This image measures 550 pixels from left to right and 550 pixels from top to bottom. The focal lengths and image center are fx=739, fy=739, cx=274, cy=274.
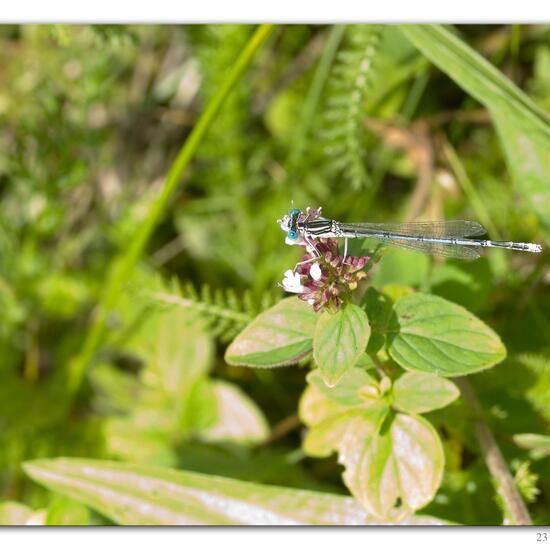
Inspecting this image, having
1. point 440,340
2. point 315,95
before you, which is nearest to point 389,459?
point 440,340

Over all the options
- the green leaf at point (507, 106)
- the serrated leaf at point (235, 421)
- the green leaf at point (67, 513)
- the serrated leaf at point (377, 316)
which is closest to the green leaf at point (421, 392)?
the serrated leaf at point (377, 316)

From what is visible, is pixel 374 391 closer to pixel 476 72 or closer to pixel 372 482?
Answer: pixel 372 482

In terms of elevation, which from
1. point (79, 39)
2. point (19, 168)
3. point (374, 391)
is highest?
point (79, 39)

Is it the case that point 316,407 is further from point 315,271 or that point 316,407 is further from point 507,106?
point 507,106

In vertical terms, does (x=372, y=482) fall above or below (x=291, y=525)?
above

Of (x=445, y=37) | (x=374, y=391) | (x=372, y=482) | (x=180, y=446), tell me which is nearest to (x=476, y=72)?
(x=445, y=37)

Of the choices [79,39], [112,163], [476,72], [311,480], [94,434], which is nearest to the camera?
[476,72]
